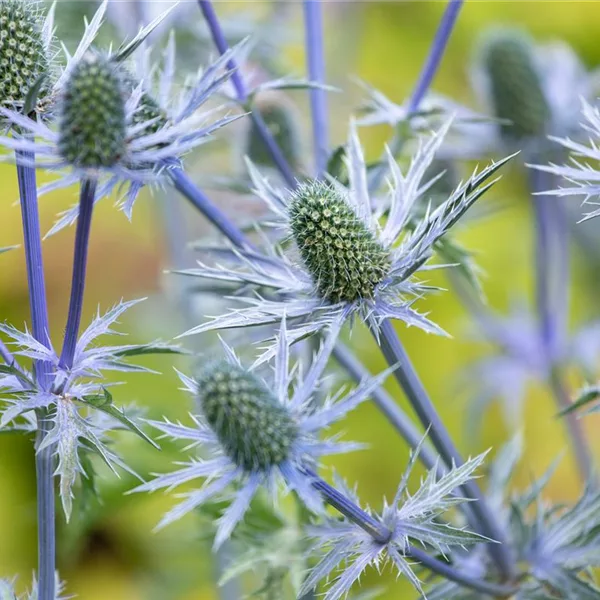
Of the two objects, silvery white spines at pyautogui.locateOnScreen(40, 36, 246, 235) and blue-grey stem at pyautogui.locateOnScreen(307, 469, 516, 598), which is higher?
silvery white spines at pyautogui.locateOnScreen(40, 36, 246, 235)

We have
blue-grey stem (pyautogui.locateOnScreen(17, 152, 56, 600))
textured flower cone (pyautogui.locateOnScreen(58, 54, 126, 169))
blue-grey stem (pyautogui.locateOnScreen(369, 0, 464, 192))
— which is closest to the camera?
textured flower cone (pyautogui.locateOnScreen(58, 54, 126, 169))

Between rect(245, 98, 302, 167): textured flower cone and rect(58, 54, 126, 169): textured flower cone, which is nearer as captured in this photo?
rect(58, 54, 126, 169): textured flower cone

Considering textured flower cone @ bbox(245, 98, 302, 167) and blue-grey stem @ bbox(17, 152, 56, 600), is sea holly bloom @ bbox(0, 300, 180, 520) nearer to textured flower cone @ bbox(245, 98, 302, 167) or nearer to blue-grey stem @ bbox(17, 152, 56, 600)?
blue-grey stem @ bbox(17, 152, 56, 600)

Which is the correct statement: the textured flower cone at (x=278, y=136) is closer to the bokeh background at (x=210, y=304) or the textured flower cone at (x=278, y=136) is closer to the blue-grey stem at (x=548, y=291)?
the bokeh background at (x=210, y=304)

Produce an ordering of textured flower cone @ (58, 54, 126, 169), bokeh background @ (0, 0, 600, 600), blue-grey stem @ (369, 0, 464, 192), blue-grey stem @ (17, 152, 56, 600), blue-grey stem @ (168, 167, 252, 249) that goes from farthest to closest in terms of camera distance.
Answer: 1. bokeh background @ (0, 0, 600, 600)
2. blue-grey stem @ (369, 0, 464, 192)
3. blue-grey stem @ (168, 167, 252, 249)
4. blue-grey stem @ (17, 152, 56, 600)
5. textured flower cone @ (58, 54, 126, 169)

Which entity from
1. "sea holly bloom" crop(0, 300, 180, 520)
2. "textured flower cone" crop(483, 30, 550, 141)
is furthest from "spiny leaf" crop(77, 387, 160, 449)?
"textured flower cone" crop(483, 30, 550, 141)

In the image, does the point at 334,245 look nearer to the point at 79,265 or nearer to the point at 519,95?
the point at 79,265

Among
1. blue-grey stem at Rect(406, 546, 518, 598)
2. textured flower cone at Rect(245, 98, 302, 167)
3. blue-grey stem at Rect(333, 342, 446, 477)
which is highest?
textured flower cone at Rect(245, 98, 302, 167)
